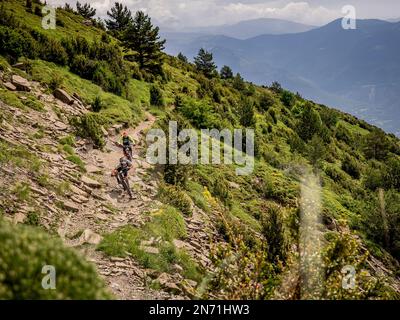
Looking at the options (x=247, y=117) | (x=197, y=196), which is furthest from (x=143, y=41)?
(x=197, y=196)

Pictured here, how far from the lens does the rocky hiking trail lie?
9.38m

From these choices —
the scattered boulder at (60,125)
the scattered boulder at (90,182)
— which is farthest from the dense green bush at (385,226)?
the scattered boulder at (60,125)

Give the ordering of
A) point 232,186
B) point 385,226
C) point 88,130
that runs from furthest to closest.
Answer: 1. point 385,226
2. point 232,186
3. point 88,130

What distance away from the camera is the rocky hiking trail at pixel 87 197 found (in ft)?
30.8

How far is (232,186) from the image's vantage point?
20141 mm

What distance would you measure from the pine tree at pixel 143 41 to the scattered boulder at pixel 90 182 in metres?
24.9

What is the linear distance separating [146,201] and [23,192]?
4576 millimetres

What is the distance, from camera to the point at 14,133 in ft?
44.7

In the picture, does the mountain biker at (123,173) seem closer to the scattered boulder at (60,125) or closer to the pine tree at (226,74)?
the scattered boulder at (60,125)

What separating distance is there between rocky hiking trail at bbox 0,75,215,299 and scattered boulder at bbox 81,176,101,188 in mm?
34

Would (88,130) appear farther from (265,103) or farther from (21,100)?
(265,103)

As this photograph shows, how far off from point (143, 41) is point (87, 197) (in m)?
28.5

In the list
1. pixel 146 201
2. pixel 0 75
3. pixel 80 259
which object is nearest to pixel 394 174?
pixel 146 201
